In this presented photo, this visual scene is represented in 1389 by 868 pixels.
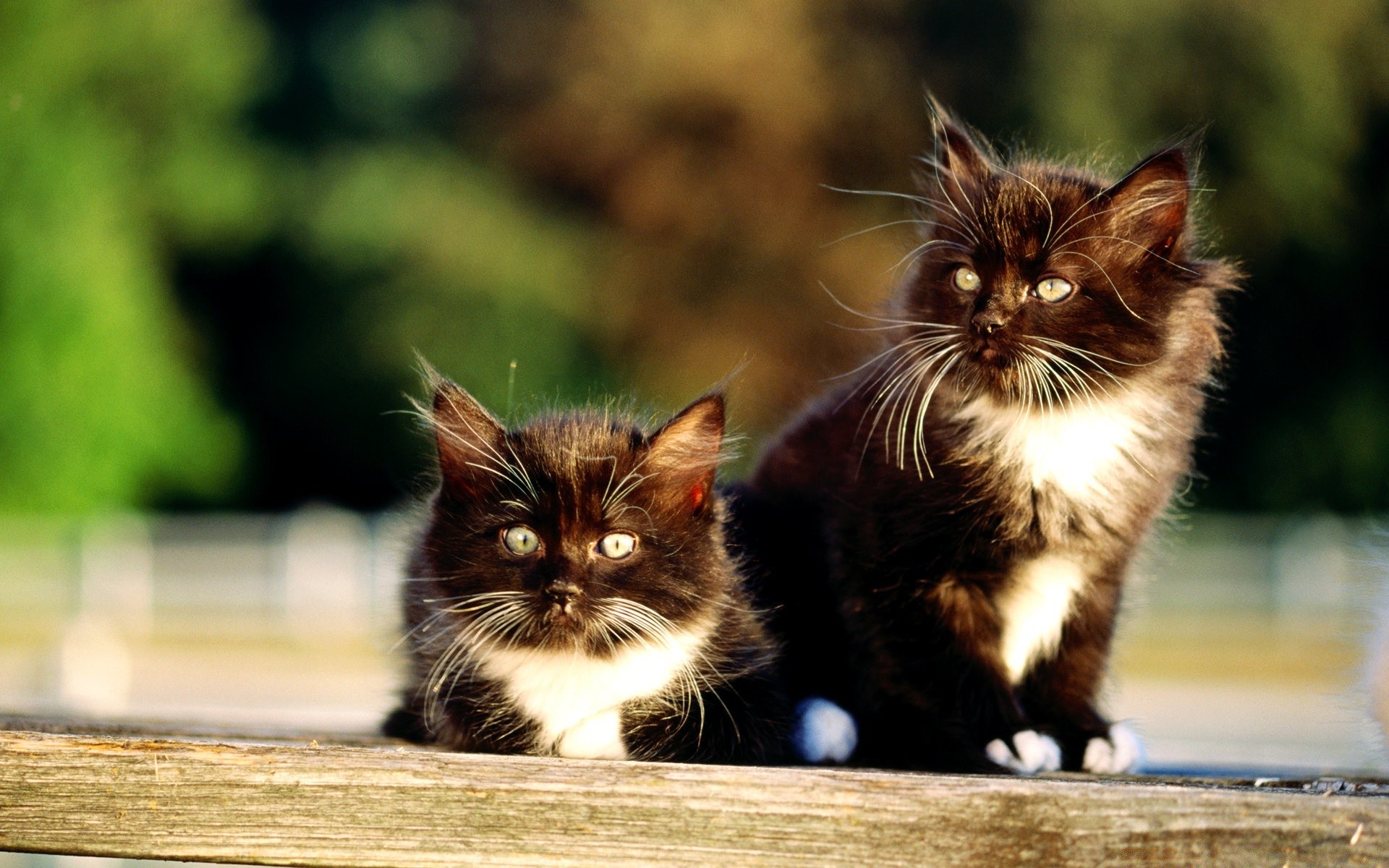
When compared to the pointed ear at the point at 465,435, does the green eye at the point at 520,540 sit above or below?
below

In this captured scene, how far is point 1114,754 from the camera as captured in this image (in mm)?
2426

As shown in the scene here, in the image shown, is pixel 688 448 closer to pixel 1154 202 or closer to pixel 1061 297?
pixel 1061 297

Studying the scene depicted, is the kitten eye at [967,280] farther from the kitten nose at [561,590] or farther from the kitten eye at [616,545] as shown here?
Answer: the kitten nose at [561,590]

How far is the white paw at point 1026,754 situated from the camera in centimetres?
230

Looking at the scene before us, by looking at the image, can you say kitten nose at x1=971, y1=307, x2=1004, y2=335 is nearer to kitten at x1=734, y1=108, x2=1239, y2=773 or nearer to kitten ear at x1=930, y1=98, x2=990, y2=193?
kitten at x1=734, y1=108, x2=1239, y2=773

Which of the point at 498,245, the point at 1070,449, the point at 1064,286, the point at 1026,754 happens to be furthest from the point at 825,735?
the point at 498,245

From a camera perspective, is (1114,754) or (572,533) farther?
(1114,754)

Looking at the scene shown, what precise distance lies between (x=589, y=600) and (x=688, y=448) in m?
0.33

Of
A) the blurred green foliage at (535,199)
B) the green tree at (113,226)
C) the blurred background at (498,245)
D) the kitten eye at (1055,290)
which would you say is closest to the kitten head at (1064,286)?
the kitten eye at (1055,290)

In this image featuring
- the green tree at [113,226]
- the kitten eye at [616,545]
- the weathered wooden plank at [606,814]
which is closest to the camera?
the weathered wooden plank at [606,814]

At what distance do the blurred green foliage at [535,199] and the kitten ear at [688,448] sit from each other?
8.42m

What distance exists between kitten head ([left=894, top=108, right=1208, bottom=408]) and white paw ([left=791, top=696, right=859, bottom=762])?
2.13 feet

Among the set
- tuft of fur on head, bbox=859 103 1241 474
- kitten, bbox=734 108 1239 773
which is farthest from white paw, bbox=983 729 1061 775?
tuft of fur on head, bbox=859 103 1241 474

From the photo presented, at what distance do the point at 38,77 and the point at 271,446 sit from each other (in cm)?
528
